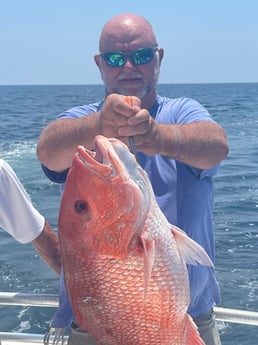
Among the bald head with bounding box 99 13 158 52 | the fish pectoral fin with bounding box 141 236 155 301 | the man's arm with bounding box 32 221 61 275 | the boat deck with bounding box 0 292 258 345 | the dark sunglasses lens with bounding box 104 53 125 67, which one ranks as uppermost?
the bald head with bounding box 99 13 158 52

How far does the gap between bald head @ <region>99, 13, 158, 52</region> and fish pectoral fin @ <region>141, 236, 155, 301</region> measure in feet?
2.92

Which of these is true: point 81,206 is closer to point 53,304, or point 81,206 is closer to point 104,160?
point 104,160

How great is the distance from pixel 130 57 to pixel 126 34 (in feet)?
0.41

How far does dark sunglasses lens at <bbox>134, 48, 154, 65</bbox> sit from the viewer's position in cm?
248

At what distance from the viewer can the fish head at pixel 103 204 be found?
1.91 m

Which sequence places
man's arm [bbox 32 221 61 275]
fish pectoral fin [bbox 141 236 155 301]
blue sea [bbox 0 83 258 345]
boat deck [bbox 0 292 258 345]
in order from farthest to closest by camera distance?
blue sea [bbox 0 83 258 345], boat deck [bbox 0 292 258 345], man's arm [bbox 32 221 61 275], fish pectoral fin [bbox 141 236 155 301]

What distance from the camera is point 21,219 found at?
122 inches

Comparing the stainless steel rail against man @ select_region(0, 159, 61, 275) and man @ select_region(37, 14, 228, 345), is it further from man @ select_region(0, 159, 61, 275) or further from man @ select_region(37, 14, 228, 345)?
man @ select_region(0, 159, 61, 275)

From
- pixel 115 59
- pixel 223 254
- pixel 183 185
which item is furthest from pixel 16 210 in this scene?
pixel 223 254

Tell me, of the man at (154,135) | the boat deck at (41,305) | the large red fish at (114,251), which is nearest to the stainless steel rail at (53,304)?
the boat deck at (41,305)

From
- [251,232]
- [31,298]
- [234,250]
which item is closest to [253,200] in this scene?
[251,232]

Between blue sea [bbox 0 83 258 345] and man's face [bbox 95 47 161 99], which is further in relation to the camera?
blue sea [bbox 0 83 258 345]

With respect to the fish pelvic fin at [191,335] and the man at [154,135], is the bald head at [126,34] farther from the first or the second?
the fish pelvic fin at [191,335]

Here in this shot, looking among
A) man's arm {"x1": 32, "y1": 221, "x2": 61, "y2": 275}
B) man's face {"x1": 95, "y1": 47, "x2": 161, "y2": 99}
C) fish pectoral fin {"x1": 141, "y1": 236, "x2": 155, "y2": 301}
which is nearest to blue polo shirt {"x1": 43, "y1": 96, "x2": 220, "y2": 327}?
man's face {"x1": 95, "y1": 47, "x2": 161, "y2": 99}
